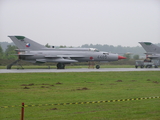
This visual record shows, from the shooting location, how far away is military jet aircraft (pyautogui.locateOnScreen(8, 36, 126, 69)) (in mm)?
46581

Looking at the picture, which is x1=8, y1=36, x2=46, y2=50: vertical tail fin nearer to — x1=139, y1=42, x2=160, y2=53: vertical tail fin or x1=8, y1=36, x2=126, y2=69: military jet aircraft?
x1=8, y1=36, x2=126, y2=69: military jet aircraft

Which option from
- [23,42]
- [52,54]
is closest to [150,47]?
[52,54]

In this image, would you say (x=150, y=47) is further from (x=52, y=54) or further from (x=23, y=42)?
(x=23, y=42)

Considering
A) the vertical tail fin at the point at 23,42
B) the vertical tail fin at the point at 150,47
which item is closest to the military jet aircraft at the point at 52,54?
the vertical tail fin at the point at 23,42

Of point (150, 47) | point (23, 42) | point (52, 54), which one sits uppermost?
point (23, 42)

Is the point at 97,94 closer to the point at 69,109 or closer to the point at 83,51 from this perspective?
the point at 69,109

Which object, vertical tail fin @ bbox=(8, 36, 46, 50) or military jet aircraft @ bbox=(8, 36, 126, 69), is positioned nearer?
military jet aircraft @ bbox=(8, 36, 126, 69)

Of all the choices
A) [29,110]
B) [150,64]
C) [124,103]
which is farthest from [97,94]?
[150,64]

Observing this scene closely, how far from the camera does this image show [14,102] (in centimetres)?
1476

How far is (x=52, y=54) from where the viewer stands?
48.2m

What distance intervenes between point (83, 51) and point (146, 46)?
1411 centimetres

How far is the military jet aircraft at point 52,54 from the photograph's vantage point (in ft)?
153

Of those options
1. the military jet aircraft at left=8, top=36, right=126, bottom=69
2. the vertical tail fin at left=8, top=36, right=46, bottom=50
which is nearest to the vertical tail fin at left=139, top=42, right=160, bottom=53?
the military jet aircraft at left=8, top=36, right=126, bottom=69

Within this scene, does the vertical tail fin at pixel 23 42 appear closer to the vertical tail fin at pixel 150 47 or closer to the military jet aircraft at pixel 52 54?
the military jet aircraft at pixel 52 54
